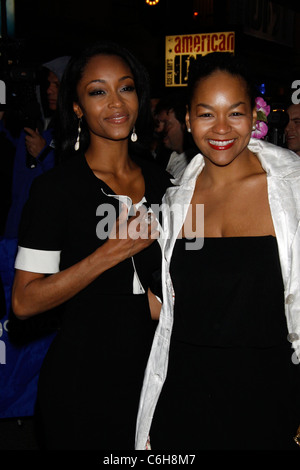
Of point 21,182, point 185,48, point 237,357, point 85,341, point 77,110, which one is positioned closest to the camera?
point 237,357

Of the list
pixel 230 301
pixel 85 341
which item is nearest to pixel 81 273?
pixel 85 341

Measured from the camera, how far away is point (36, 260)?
1862mm

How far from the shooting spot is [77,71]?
2.11 metres

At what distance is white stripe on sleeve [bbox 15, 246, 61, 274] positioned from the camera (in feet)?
6.11

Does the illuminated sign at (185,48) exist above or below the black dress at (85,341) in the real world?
above

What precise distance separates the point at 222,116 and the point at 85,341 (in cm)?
93

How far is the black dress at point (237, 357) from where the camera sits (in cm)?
178

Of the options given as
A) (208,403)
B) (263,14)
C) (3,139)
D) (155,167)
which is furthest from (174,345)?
(263,14)

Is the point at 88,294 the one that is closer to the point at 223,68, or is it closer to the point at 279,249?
the point at 279,249

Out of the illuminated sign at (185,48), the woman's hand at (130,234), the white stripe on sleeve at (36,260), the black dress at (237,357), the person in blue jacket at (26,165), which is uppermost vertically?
the illuminated sign at (185,48)

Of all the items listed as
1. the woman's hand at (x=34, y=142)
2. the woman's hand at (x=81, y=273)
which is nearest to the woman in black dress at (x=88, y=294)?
the woman's hand at (x=81, y=273)

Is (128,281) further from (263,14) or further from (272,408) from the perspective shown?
(263,14)
